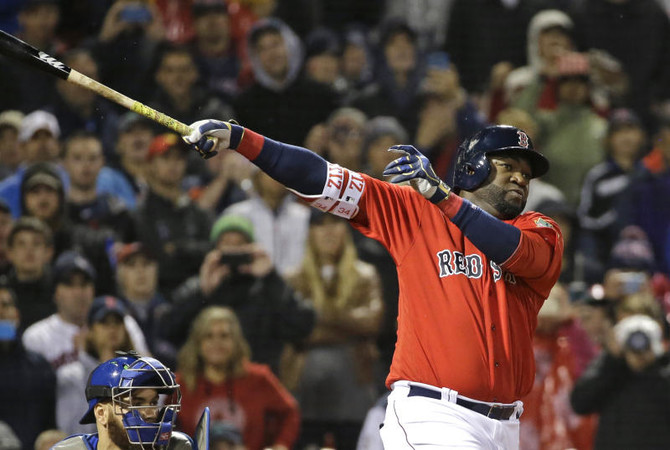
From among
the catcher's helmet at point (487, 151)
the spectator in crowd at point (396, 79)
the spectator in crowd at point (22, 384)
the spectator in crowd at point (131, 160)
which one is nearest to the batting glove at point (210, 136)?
the catcher's helmet at point (487, 151)

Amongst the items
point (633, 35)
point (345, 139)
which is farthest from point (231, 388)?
point (633, 35)

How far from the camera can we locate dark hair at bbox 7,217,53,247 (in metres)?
6.71

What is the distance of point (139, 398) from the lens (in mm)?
3443

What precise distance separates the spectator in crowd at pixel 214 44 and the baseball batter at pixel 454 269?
14.0 feet

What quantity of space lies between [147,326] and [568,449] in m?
2.66

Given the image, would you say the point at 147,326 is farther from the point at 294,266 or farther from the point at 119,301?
the point at 294,266

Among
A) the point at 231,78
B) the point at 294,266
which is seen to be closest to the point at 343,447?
the point at 294,266

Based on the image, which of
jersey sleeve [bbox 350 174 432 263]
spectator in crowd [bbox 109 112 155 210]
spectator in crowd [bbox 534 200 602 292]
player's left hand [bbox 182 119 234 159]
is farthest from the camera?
spectator in crowd [bbox 534 200 602 292]

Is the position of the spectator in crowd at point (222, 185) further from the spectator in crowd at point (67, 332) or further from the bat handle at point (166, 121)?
the bat handle at point (166, 121)

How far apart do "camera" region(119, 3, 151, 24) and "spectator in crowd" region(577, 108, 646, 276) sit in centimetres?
330

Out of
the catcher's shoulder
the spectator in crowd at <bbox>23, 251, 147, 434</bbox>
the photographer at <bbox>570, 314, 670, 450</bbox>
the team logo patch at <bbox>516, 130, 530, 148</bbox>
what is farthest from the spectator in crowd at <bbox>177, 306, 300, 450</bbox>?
the team logo patch at <bbox>516, 130, 530, 148</bbox>

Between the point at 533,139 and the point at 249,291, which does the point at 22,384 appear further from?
the point at 533,139

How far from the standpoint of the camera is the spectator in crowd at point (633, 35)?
8.09 meters

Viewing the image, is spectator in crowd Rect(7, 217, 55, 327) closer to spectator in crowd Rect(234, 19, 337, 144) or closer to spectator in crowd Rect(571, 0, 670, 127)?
spectator in crowd Rect(234, 19, 337, 144)
